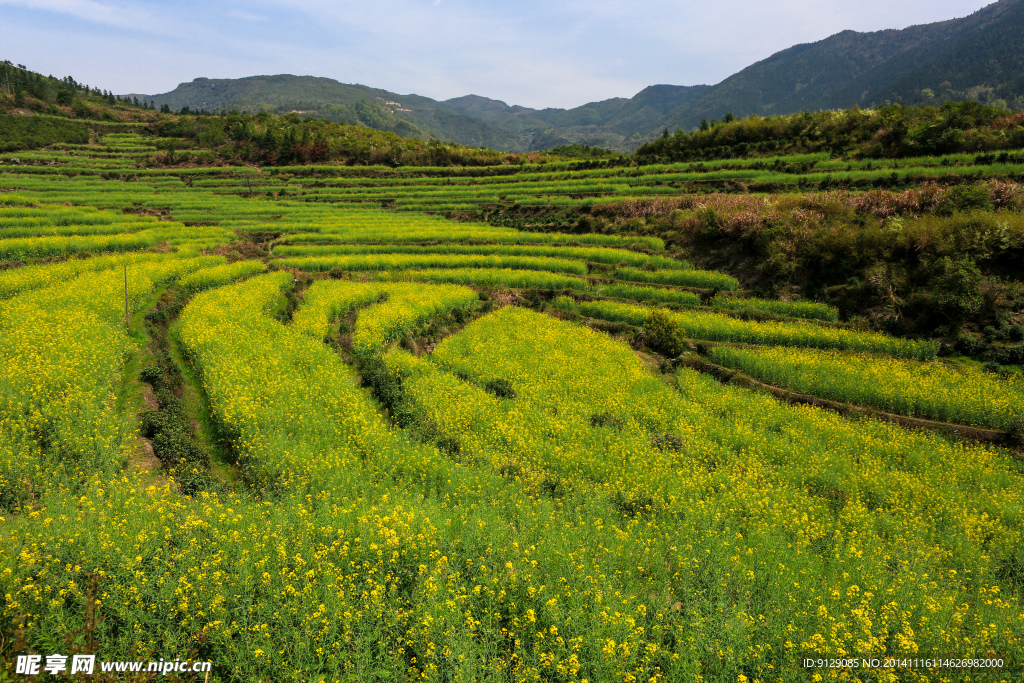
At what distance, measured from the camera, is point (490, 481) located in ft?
38.2

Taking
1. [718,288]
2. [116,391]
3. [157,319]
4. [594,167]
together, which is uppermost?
[594,167]

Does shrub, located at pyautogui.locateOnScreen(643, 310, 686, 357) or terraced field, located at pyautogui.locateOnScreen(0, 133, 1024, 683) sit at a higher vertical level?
shrub, located at pyautogui.locateOnScreen(643, 310, 686, 357)

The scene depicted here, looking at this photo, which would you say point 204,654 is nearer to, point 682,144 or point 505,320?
point 505,320

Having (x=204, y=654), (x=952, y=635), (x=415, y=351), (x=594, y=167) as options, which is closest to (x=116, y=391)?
(x=415, y=351)

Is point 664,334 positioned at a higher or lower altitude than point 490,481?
higher

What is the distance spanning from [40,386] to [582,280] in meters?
24.9

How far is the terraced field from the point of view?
675cm

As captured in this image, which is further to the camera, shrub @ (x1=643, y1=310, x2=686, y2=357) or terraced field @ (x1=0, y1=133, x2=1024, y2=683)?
shrub @ (x1=643, y1=310, x2=686, y2=357)

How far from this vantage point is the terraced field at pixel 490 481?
266 inches

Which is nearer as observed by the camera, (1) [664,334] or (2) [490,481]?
(2) [490,481]

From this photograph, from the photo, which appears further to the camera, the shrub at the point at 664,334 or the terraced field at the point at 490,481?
the shrub at the point at 664,334

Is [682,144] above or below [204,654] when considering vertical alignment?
above

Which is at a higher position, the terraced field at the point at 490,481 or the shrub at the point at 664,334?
the shrub at the point at 664,334

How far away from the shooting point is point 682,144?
183ft
